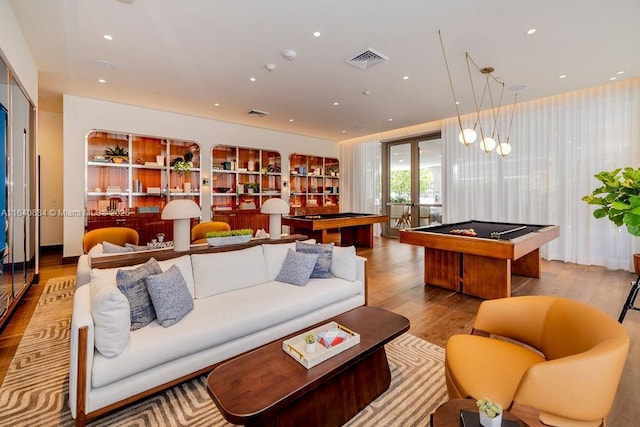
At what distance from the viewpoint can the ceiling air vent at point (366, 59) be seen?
3898 mm

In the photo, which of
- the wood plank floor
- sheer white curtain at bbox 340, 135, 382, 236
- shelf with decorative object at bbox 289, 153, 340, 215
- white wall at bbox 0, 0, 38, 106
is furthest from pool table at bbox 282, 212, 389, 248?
white wall at bbox 0, 0, 38, 106

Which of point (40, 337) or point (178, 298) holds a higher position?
point (178, 298)

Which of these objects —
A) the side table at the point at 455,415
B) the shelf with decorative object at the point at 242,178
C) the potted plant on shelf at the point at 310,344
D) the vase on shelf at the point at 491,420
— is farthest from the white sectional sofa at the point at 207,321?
the shelf with decorative object at the point at 242,178

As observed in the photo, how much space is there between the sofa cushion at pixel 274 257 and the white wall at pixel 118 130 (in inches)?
183

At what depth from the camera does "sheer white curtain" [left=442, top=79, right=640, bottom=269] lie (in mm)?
5168

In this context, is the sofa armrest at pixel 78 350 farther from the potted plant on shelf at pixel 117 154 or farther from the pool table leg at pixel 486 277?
the potted plant on shelf at pixel 117 154

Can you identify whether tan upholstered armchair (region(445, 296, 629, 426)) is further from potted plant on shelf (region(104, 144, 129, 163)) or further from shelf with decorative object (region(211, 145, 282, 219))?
potted plant on shelf (region(104, 144, 129, 163))

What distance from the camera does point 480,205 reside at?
7004 mm

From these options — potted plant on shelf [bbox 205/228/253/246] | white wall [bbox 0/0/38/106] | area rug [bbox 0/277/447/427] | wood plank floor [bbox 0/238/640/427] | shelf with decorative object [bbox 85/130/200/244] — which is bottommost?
area rug [bbox 0/277/447/427]

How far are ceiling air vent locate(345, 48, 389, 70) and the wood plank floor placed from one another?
3.26m

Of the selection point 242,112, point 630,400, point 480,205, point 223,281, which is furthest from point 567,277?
point 242,112

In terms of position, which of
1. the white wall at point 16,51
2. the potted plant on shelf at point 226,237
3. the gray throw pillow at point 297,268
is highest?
the white wall at point 16,51

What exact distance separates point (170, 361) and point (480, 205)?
709 cm

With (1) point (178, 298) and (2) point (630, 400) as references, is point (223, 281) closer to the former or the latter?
(1) point (178, 298)
